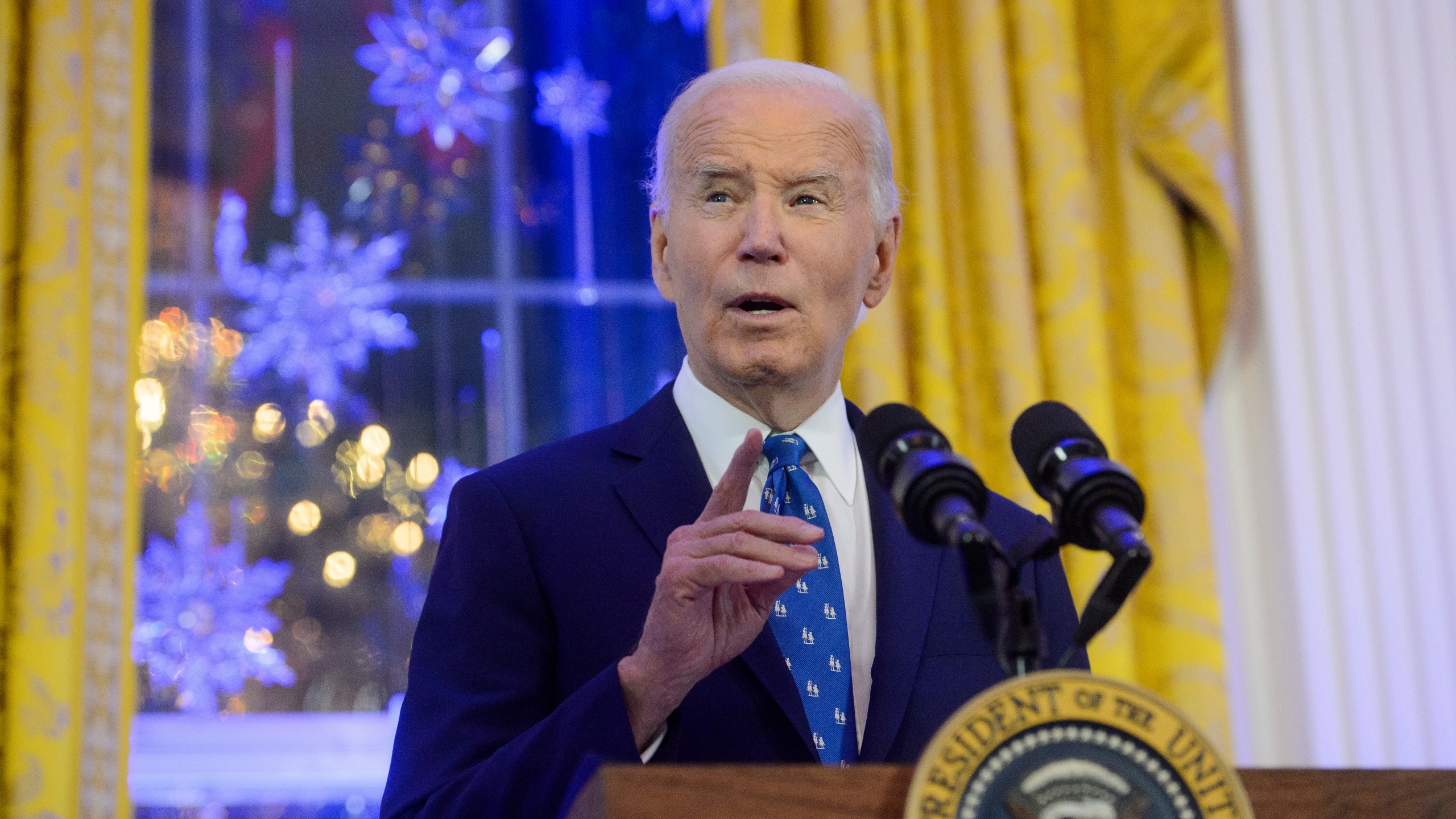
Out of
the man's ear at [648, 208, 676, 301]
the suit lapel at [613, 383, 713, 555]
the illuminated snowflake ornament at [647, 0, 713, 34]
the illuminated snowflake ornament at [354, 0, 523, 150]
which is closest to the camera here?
the suit lapel at [613, 383, 713, 555]

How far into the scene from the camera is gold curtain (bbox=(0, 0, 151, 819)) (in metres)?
2.39

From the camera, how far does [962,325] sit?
9.45ft

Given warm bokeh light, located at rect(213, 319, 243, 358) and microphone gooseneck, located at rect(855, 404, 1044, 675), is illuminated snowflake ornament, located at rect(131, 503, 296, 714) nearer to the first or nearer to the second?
warm bokeh light, located at rect(213, 319, 243, 358)

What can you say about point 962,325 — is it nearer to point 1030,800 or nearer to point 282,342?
point 282,342

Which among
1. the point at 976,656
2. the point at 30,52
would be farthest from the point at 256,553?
the point at 976,656

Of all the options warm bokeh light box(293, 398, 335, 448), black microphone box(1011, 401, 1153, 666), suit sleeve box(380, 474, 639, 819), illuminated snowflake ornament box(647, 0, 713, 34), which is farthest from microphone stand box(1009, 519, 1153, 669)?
illuminated snowflake ornament box(647, 0, 713, 34)

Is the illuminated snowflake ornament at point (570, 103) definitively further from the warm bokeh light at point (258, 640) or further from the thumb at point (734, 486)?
the thumb at point (734, 486)

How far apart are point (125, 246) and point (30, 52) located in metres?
0.41

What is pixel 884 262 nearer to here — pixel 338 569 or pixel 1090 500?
pixel 1090 500

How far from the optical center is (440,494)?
2838 mm

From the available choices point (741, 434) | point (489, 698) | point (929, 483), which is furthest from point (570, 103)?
point (929, 483)

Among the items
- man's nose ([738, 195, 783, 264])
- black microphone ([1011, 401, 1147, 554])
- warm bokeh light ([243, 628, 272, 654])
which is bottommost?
warm bokeh light ([243, 628, 272, 654])

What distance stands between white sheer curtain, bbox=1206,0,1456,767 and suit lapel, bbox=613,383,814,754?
71.5 inches

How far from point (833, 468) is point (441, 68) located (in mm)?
1822
